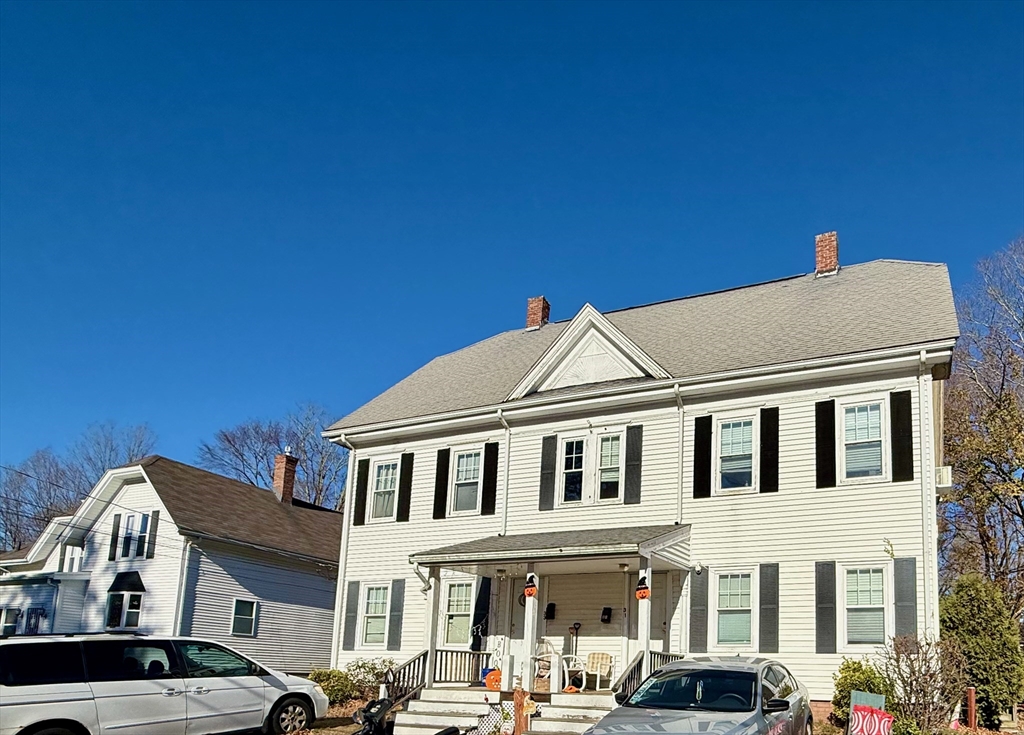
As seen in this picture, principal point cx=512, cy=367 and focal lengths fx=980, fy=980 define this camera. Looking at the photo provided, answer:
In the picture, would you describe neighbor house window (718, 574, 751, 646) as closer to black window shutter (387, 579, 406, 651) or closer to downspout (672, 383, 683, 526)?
downspout (672, 383, 683, 526)

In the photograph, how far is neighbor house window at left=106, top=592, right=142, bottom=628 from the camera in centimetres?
2711

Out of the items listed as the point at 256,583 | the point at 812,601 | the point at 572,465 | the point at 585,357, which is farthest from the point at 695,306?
the point at 256,583

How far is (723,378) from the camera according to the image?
18.6 meters

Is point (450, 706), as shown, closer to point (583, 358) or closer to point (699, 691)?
point (699, 691)

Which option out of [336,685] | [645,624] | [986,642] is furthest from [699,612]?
[336,685]

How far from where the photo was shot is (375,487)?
23391 millimetres

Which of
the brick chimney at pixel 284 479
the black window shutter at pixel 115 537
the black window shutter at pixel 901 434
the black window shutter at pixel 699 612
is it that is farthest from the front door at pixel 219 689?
the brick chimney at pixel 284 479

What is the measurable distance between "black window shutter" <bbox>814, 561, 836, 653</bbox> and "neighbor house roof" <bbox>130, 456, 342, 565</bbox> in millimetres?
16674

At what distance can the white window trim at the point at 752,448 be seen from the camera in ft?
59.4

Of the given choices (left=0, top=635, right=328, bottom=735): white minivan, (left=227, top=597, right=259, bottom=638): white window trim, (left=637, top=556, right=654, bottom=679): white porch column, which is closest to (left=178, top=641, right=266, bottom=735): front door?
(left=0, top=635, right=328, bottom=735): white minivan

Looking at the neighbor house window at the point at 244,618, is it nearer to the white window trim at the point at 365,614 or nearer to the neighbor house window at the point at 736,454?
the white window trim at the point at 365,614

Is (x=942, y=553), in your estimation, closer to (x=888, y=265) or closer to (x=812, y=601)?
(x=888, y=265)

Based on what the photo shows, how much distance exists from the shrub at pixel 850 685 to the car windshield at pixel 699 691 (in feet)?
15.0

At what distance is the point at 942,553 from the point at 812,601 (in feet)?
69.3
